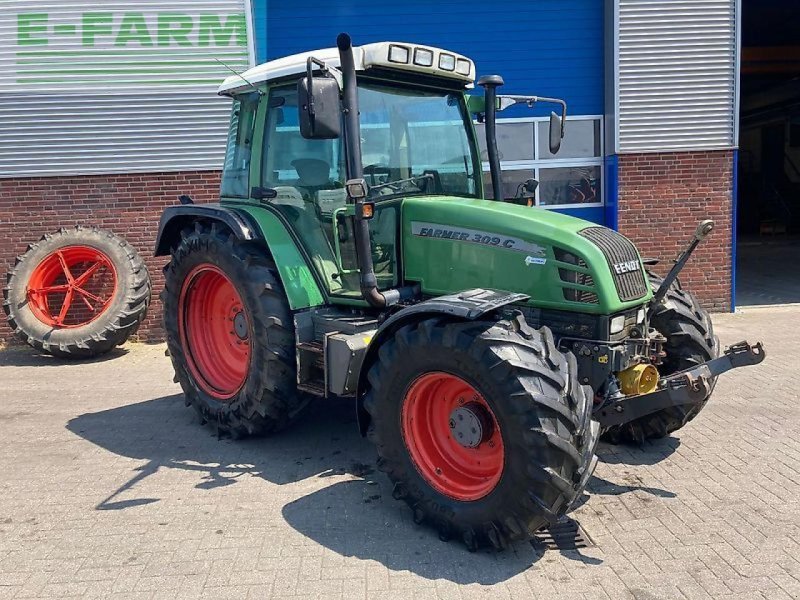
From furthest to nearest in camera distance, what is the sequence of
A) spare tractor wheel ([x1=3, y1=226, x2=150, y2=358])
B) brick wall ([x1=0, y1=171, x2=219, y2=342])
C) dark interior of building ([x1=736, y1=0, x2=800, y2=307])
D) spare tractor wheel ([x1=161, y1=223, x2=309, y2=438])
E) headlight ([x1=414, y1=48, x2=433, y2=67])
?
dark interior of building ([x1=736, y1=0, x2=800, y2=307]), brick wall ([x1=0, y1=171, x2=219, y2=342]), spare tractor wheel ([x1=3, y1=226, x2=150, y2=358]), spare tractor wheel ([x1=161, y1=223, x2=309, y2=438]), headlight ([x1=414, y1=48, x2=433, y2=67])

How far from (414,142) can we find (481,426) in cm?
202

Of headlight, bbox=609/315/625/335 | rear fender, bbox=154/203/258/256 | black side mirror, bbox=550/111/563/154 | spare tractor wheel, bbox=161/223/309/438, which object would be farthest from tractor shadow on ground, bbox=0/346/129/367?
headlight, bbox=609/315/625/335

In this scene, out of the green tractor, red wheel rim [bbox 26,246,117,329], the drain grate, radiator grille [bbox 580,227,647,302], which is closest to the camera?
the green tractor

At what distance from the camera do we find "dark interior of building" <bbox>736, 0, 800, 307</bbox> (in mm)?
13023

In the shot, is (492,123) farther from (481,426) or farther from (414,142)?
(481,426)

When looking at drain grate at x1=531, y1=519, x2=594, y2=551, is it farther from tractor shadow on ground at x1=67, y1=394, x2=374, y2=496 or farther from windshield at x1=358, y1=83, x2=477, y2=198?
windshield at x1=358, y1=83, x2=477, y2=198

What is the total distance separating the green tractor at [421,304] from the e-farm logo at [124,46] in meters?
3.50

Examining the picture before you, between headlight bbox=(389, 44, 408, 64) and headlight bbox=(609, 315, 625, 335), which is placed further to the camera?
headlight bbox=(389, 44, 408, 64)

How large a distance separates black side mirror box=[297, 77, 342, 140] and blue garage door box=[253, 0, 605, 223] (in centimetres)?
550

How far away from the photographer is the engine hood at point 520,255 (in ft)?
12.1

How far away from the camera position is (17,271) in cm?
769

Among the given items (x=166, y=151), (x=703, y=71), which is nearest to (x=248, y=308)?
(x=166, y=151)

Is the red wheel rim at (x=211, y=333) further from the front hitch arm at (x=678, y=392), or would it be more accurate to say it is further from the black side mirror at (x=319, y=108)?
the front hitch arm at (x=678, y=392)

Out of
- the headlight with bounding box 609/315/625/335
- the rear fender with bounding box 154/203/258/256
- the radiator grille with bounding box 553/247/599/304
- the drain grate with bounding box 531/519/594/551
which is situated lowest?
the drain grate with bounding box 531/519/594/551
